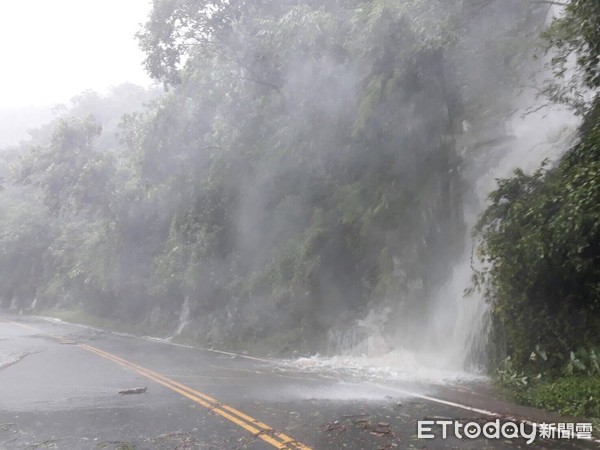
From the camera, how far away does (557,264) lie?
31.2 ft

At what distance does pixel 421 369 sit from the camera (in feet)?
42.5

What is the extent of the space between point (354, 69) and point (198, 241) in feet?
38.9

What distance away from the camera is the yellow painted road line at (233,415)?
6.83 metres

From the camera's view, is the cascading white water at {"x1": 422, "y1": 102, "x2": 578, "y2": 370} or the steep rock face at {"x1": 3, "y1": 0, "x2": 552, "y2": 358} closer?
the cascading white water at {"x1": 422, "y1": 102, "x2": 578, "y2": 370}

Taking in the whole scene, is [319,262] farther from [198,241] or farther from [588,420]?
[588,420]

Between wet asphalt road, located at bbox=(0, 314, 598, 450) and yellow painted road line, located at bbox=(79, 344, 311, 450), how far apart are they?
0.02 metres

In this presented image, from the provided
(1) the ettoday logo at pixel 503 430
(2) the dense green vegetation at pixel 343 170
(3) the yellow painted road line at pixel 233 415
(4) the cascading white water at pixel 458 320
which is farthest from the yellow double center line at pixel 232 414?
(2) the dense green vegetation at pixel 343 170

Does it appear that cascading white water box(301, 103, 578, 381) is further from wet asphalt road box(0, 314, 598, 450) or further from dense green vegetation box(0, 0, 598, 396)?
wet asphalt road box(0, 314, 598, 450)

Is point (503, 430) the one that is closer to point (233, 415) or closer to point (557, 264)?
point (557, 264)

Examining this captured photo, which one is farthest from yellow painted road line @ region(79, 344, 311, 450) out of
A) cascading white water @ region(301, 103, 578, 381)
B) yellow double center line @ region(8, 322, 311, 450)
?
cascading white water @ region(301, 103, 578, 381)

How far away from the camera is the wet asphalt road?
701cm

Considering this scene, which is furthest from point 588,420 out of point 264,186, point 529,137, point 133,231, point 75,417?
point 133,231

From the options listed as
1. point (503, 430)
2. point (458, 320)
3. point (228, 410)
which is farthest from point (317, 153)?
point (503, 430)

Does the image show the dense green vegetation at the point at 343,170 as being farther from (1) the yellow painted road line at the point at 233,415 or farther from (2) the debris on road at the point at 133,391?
(2) the debris on road at the point at 133,391
